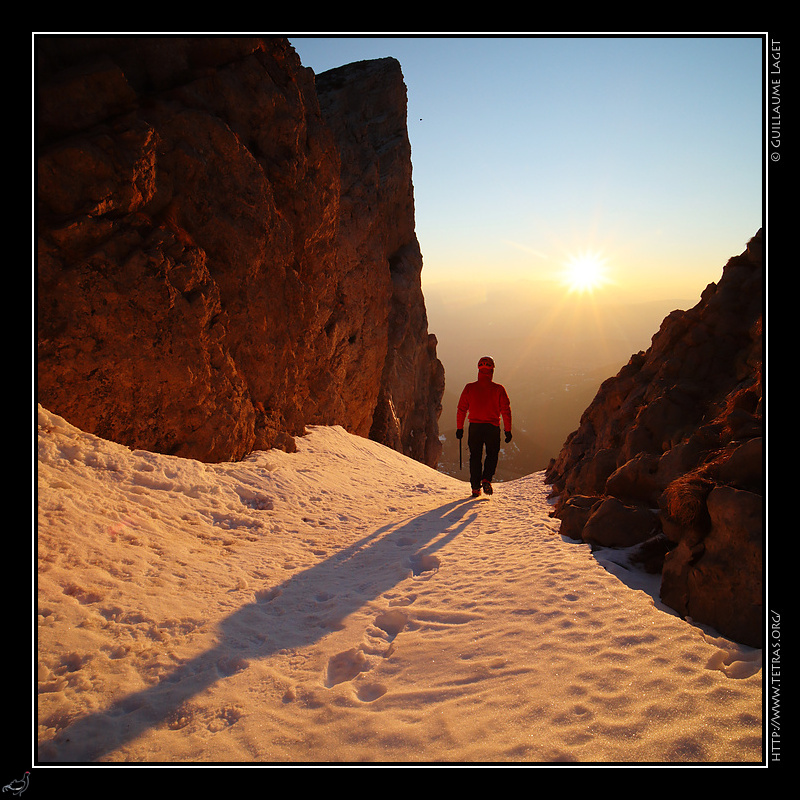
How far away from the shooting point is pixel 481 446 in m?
9.95

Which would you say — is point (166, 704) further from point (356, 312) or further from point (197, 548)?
point (356, 312)

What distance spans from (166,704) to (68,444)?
4830 mm

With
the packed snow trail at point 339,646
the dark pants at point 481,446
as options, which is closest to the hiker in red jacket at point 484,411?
the dark pants at point 481,446

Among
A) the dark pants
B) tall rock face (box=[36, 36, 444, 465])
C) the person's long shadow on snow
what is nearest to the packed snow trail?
the person's long shadow on snow

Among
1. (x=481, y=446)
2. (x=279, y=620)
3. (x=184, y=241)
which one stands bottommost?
(x=279, y=620)

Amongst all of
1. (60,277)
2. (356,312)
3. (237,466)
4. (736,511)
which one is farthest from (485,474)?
(356,312)

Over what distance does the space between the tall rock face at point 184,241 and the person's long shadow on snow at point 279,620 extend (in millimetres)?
4592

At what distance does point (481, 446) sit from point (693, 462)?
4.36m
